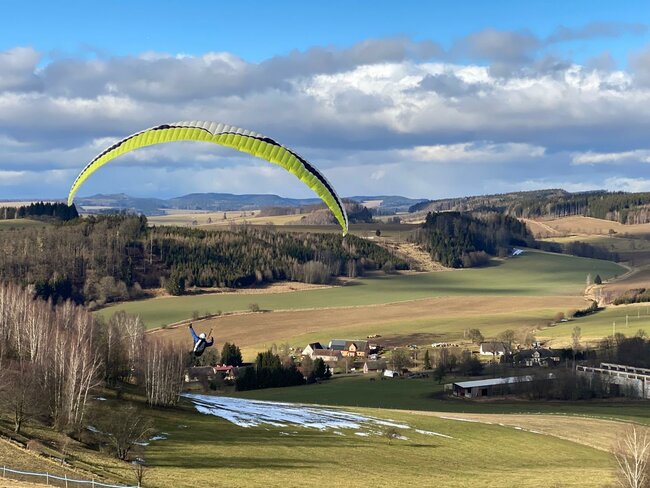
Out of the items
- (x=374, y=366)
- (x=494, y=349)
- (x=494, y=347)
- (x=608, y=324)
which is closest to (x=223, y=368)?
(x=374, y=366)

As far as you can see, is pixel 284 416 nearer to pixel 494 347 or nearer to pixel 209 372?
pixel 209 372

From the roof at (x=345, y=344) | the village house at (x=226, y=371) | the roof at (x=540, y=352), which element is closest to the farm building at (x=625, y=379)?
the roof at (x=540, y=352)


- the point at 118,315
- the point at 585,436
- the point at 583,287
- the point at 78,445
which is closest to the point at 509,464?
the point at 585,436

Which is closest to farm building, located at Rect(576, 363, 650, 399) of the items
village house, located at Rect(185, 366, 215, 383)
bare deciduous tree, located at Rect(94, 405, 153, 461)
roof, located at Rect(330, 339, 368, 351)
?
roof, located at Rect(330, 339, 368, 351)

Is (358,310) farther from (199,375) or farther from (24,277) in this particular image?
(24,277)

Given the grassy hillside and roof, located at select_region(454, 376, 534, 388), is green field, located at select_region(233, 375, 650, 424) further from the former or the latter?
the grassy hillside

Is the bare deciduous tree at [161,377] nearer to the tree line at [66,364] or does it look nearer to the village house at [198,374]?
the tree line at [66,364]
